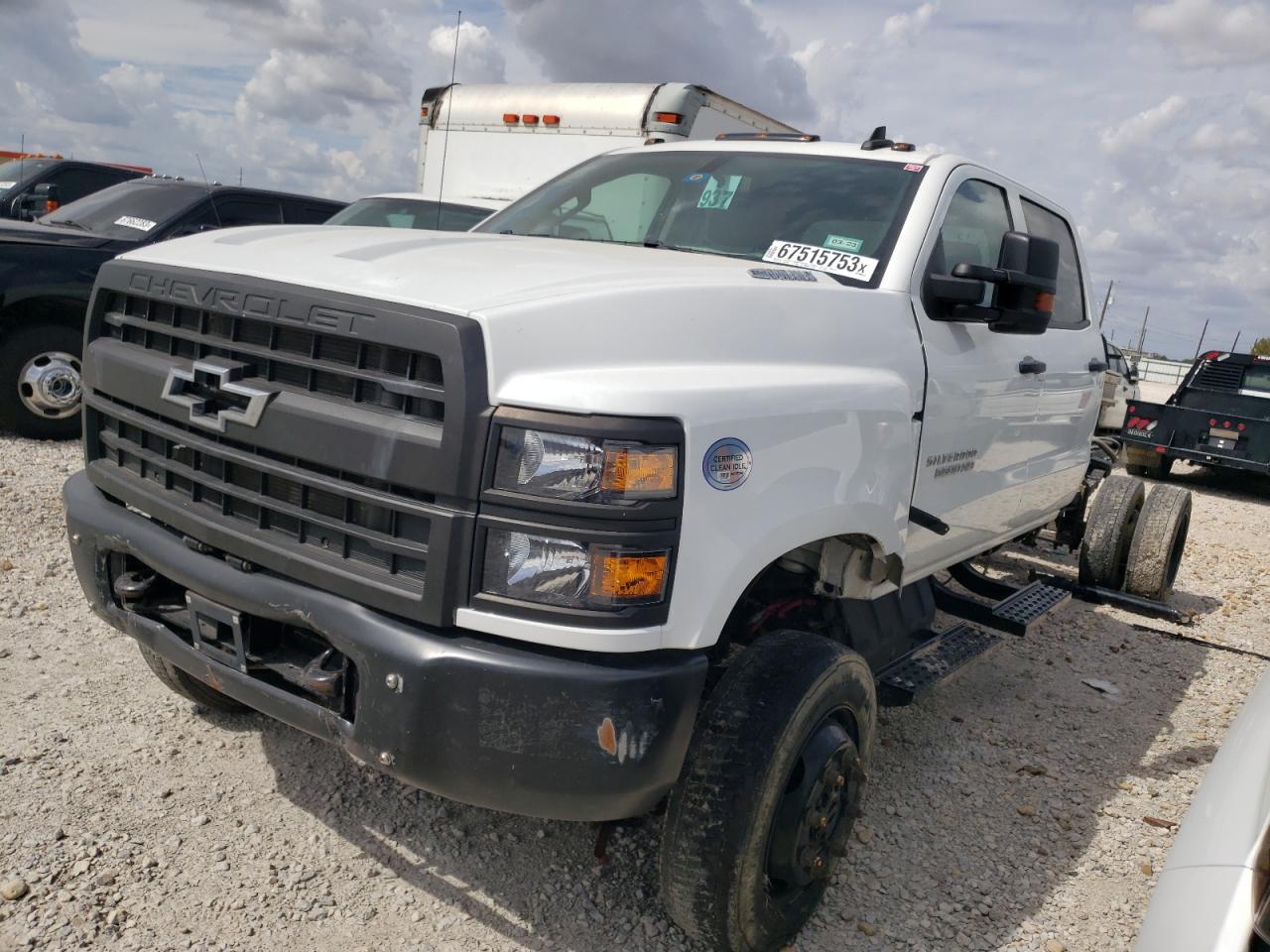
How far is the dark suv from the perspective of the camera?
10516 millimetres

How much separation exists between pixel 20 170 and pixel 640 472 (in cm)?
1262

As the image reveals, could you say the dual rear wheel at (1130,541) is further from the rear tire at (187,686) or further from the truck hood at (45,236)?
the truck hood at (45,236)

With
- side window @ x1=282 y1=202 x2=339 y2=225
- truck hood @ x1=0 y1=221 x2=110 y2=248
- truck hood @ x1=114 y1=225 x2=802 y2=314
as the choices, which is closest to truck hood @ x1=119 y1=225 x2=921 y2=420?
truck hood @ x1=114 y1=225 x2=802 y2=314

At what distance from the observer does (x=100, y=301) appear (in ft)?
9.68

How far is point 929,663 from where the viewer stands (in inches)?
142

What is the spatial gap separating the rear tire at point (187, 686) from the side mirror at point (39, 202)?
810 cm

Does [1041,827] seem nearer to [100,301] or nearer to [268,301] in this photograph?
[268,301]

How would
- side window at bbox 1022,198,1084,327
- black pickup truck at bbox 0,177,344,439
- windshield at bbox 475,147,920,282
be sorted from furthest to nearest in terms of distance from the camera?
black pickup truck at bbox 0,177,344,439 → side window at bbox 1022,198,1084,327 → windshield at bbox 475,147,920,282

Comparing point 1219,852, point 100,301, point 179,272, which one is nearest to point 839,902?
point 1219,852

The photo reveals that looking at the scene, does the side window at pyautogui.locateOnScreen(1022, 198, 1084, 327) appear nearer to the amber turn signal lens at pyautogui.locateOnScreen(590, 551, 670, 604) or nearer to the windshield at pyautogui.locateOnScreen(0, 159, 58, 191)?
the amber turn signal lens at pyautogui.locateOnScreen(590, 551, 670, 604)

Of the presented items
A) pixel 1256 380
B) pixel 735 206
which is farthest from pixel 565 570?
pixel 1256 380

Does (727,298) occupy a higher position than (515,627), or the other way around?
(727,298)

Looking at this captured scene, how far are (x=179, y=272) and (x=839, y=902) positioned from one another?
98.5 inches

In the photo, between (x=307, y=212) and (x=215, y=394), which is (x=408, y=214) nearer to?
(x=307, y=212)
